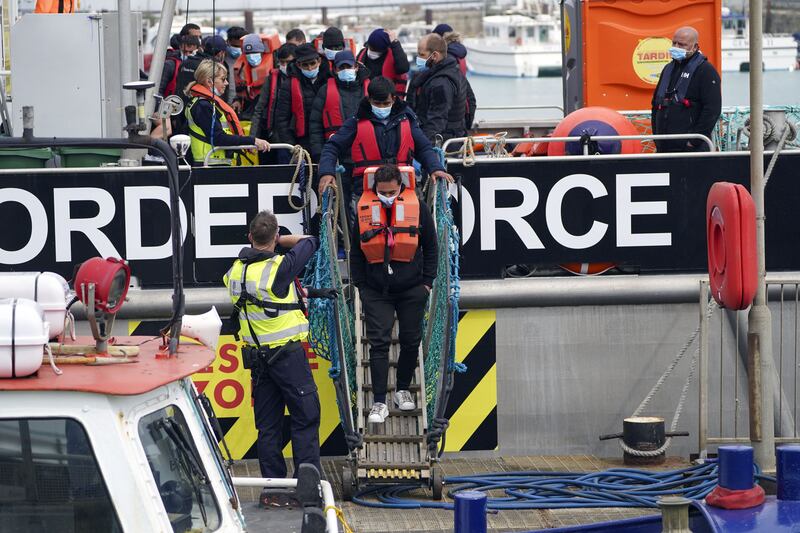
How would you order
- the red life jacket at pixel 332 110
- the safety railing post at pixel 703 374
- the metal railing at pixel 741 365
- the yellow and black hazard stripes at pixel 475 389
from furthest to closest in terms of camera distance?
1. the red life jacket at pixel 332 110
2. the metal railing at pixel 741 365
3. the yellow and black hazard stripes at pixel 475 389
4. the safety railing post at pixel 703 374

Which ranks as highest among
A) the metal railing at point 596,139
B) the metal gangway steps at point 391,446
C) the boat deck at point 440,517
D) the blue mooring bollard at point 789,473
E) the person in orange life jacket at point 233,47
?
the person in orange life jacket at point 233,47

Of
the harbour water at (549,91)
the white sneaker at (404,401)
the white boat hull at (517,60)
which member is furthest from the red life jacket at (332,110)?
the white boat hull at (517,60)

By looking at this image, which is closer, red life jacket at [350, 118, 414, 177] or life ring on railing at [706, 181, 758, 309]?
life ring on railing at [706, 181, 758, 309]

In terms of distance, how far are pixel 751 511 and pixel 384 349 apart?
3.28m

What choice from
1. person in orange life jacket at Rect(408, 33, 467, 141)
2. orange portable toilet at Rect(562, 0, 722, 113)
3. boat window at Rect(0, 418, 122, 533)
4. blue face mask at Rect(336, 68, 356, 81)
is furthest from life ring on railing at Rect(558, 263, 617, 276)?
boat window at Rect(0, 418, 122, 533)

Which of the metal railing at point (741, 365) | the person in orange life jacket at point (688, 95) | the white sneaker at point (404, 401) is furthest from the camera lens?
the person in orange life jacket at point (688, 95)

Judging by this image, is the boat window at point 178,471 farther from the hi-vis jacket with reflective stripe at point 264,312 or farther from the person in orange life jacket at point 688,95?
the person in orange life jacket at point 688,95

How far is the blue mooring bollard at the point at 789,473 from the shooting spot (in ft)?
18.9

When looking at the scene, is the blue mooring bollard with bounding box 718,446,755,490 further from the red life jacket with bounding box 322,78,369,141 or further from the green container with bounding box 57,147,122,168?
the green container with bounding box 57,147,122,168

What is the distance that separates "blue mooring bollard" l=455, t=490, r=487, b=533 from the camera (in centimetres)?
554

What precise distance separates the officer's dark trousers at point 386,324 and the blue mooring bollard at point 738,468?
3.03 m

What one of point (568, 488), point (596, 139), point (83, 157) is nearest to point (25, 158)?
point (83, 157)

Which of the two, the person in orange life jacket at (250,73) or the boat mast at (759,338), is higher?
the person in orange life jacket at (250,73)

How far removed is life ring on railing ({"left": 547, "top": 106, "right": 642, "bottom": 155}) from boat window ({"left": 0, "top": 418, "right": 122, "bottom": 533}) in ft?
21.6
